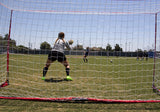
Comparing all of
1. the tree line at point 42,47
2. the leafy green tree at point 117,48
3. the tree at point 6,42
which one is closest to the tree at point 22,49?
the tree line at point 42,47

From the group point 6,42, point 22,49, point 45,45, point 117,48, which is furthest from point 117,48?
point 6,42

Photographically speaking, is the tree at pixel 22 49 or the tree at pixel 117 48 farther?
the tree at pixel 22 49

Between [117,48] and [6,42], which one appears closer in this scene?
[117,48]

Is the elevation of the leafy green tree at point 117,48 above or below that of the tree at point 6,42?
below

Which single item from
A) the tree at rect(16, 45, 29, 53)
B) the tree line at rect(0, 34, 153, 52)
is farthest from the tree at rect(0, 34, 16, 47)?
the tree at rect(16, 45, 29, 53)

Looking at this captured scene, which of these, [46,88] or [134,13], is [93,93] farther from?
[134,13]

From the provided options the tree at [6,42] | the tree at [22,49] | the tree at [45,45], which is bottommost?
the tree at [22,49]

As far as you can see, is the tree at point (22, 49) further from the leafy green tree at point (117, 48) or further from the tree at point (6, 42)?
the leafy green tree at point (117, 48)

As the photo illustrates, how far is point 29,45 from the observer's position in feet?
12.7

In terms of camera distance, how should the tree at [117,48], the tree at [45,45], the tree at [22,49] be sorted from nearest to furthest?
the tree at [117,48] → the tree at [45,45] → the tree at [22,49]

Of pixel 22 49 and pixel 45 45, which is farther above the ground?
pixel 45 45

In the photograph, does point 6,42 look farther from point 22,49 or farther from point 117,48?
point 117,48

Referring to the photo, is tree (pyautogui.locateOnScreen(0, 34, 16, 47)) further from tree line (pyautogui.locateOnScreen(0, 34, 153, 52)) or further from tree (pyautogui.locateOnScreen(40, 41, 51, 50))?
tree (pyautogui.locateOnScreen(40, 41, 51, 50))

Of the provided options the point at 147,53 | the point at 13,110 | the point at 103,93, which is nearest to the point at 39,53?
the point at 13,110
